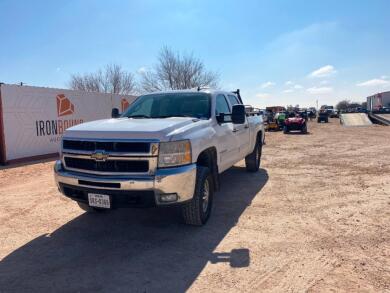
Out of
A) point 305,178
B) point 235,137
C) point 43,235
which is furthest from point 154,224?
point 305,178

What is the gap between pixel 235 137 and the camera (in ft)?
20.8

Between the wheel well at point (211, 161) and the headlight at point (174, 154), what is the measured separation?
0.71 m

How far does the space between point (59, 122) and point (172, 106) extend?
1028 centimetres

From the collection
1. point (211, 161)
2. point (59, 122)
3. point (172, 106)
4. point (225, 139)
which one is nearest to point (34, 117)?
point (59, 122)

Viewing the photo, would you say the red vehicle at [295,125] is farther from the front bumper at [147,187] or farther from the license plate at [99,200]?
the license plate at [99,200]

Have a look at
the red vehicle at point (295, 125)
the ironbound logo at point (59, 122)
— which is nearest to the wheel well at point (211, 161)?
the ironbound logo at point (59, 122)

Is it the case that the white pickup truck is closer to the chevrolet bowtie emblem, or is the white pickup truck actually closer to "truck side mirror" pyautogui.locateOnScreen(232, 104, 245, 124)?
the chevrolet bowtie emblem

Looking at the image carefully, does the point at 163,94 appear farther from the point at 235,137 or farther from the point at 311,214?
the point at 311,214

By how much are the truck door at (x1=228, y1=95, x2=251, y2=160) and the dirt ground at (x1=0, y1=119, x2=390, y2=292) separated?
822 mm

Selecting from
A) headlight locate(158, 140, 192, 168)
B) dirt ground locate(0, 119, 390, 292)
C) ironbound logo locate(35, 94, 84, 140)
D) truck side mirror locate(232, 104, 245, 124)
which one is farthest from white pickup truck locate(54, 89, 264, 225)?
ironbound logo locate(35, 94, 84, 140)

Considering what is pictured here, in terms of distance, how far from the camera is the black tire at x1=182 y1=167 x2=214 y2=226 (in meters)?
4.51

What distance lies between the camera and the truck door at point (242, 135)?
655 centimetres

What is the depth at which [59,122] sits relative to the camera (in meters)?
14.5

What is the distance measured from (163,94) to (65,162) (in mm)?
2180
